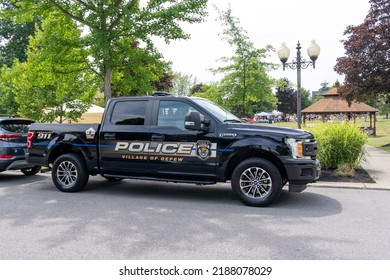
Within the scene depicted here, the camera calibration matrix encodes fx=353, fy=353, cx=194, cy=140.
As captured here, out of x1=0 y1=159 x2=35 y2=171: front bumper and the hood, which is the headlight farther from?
x1=0 y1=159 x2=35 y2=171: front bumper

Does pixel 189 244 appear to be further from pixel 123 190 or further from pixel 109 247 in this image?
pixel 123 190

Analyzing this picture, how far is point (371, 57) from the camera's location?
20.2 metres

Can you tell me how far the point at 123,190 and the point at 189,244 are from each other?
3.86 m

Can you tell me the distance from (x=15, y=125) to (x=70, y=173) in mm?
3122

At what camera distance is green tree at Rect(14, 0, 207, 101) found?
32.8ft

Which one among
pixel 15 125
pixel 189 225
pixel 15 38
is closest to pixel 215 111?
pixel 189 225

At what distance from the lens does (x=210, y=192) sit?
25.1ft

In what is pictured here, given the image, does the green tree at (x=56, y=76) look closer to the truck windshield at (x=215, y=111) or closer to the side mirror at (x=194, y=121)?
the truck windshield at (x=215, y=111)

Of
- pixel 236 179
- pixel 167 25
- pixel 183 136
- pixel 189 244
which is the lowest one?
pixel 189 244

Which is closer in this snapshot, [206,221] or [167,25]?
[206,221]

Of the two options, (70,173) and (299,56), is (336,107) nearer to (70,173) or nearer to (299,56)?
(299,56)

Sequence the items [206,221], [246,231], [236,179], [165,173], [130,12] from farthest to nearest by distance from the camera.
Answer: [130,12]
[165,173]
[236,179]
[206,221]
[246,231]

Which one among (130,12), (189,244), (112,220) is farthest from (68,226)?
(130,12)

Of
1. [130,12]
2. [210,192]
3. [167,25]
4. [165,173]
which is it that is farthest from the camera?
[167,25]
